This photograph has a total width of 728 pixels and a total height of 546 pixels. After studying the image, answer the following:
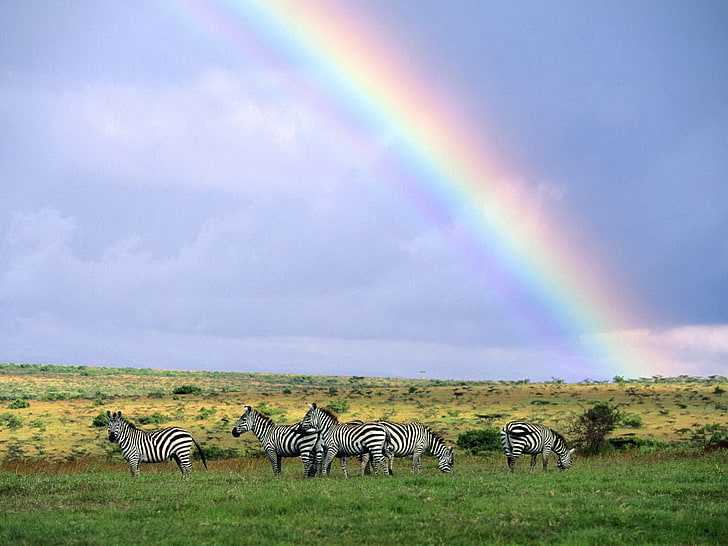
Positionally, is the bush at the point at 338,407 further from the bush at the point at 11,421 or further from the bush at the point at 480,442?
the bush at the point at 11,421

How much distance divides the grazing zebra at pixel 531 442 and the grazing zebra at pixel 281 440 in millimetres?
7882

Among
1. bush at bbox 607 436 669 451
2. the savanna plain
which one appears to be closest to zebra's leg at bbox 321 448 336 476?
the savanna plain

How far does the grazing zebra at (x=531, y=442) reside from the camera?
2964 centimetres

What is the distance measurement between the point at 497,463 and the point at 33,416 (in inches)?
1850

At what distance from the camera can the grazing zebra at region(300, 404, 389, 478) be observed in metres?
28.1

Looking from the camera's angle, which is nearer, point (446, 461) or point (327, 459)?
point (327, 459)

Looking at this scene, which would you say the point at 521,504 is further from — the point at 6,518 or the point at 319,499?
the point at 6,518

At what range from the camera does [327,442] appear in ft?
93.8

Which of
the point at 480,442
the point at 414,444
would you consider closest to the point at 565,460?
the point at 414,444

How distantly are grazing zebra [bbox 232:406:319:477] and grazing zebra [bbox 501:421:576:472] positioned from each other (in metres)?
7.88

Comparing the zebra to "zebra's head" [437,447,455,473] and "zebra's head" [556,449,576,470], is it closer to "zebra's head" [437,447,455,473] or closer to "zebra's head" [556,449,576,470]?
"zebra's head" [437,447,455,473]

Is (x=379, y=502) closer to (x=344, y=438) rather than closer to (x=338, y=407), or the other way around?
(x=344, y=438)

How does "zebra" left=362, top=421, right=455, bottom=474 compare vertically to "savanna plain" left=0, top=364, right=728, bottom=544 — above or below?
above

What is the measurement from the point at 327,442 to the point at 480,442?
18.2 m
